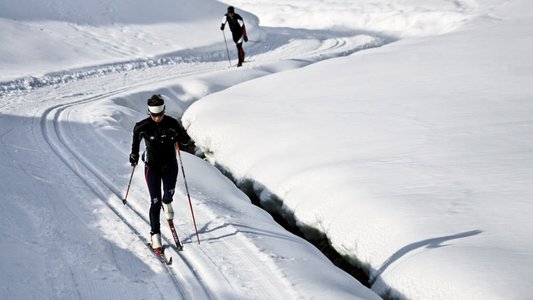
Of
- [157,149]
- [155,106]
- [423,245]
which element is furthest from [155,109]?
[423,245]

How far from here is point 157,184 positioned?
20.1ft

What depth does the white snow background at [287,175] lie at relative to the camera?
18.5ft

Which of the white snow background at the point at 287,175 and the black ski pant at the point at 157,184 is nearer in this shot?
the white snow background at the point at 287,175

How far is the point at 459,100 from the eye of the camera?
35.2 ft

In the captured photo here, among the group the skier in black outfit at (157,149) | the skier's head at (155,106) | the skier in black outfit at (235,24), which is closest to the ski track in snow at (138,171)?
the skier in black outfit at (157,149)

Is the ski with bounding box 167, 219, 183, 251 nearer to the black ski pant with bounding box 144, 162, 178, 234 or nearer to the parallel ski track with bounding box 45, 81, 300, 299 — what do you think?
the parallel ski track with bounding box 45, 81, 300, 299

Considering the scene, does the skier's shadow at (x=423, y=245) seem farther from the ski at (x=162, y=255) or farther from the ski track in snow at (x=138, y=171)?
the ski at (x=162, y=255)

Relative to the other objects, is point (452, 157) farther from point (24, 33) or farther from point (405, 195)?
point (24, 33)

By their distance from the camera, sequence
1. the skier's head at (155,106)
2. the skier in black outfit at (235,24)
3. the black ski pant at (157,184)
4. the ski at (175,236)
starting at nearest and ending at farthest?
the skier's head at (155,106)
the black ski pant at (157,184)
the ski at (175,236)
the skier in black outfit at (235,24)

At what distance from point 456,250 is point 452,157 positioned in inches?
100.0

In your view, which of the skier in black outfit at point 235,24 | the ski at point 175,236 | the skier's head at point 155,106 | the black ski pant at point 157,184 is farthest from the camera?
the skier in black outfit at point 235,24

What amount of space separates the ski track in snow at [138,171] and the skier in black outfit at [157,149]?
541 millimetres

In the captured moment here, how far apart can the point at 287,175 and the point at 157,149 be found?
263cm

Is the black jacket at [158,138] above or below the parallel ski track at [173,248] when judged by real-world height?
above
